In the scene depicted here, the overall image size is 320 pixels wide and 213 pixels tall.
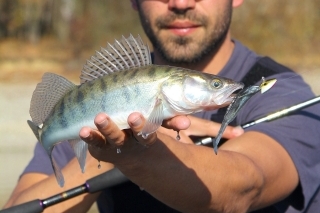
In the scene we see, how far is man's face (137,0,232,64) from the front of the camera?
394 centimetres

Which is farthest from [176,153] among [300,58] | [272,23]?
[272,23]

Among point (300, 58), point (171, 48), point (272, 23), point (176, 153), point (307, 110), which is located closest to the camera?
point (176, 153)

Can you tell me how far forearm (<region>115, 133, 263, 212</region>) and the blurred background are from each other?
1037 cm

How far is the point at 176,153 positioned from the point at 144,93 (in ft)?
1.92

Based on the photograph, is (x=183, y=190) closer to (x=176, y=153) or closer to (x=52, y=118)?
(x=176, y=153)

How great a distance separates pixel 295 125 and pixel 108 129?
1523mm

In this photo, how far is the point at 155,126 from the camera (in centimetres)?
230

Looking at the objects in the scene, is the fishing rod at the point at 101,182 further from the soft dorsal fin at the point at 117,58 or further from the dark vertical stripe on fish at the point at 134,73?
the dark vertical stripe on fish at the point at 134,73

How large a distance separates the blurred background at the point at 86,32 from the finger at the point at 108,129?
36.3ft

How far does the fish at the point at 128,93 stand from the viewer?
2.29 meters

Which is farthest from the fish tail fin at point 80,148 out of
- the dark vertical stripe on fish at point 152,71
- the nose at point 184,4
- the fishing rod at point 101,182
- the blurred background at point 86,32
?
the blurred background at point 86,32

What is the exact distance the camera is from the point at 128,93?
91.2 inches

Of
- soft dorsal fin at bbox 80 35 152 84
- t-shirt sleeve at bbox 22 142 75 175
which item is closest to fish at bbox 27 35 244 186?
soft dorsal fin at bbox 80 35 152 84

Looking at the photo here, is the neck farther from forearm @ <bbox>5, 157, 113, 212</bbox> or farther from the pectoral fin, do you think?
the pectoral fin
